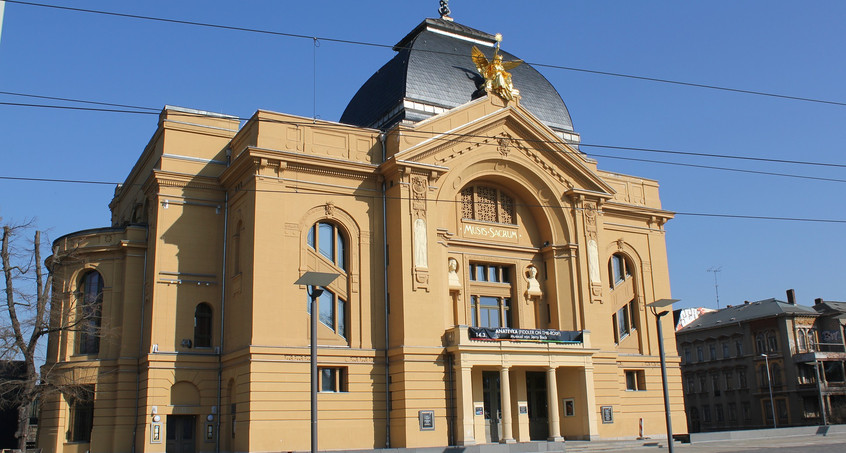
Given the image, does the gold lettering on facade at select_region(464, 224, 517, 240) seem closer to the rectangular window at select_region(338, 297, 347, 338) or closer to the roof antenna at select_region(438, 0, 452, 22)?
the rectangular window at select_region(338, 297, 347, 338)

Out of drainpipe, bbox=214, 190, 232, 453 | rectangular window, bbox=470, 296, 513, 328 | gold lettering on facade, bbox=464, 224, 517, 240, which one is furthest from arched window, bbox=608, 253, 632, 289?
drainpipe, bbox=214, 190, 232, 453

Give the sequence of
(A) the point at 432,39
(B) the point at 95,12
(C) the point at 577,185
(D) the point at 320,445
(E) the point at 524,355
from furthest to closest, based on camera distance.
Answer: (A) the point at 432,39 → (C) the point at 577,185 → (E) the point at 524,355 → (D) the point at 320,445 → (B) the point at 95,12

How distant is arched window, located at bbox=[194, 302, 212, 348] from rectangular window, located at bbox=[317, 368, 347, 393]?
6351 mm

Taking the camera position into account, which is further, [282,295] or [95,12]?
[282,295]

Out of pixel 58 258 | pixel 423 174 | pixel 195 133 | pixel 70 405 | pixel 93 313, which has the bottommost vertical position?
pixel 70 405

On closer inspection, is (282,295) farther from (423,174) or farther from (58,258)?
(58,258)

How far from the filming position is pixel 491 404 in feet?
120

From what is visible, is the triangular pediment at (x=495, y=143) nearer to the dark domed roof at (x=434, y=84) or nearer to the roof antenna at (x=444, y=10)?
the dark domed roof at (x=434, y=84)

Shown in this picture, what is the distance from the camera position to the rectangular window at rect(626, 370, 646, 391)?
42875 mm

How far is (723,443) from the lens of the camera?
1517 inches

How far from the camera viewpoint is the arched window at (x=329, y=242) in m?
35.5

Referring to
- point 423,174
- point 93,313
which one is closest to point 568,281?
point 423,174

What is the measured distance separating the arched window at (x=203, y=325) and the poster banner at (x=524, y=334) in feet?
40.8

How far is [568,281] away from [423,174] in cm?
987
